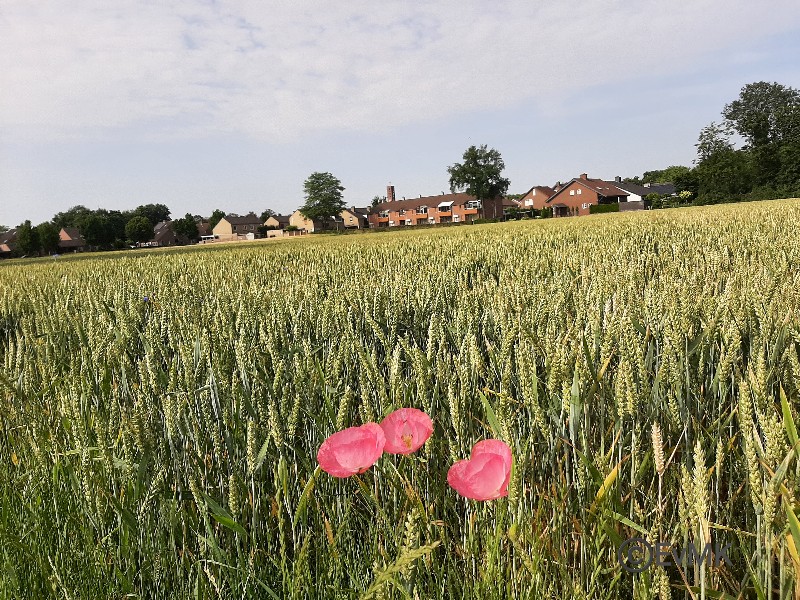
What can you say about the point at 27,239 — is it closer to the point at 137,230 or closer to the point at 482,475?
the point at 137,230

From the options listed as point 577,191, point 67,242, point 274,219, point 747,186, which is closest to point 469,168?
point 577,191

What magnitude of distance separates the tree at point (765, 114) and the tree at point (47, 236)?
252 feet

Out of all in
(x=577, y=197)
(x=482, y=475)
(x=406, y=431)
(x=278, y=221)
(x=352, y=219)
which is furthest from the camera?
(x=278, y=221)

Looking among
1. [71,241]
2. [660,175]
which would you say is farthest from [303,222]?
[660,175]

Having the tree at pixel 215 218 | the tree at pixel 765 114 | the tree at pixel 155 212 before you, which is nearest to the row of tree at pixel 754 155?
the tree at pixel 765 114

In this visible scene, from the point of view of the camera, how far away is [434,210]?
300 feet

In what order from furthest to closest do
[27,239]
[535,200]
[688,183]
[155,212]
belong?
[155,212], [535,200], [688,183], [27,239]

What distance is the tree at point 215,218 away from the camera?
110 meters

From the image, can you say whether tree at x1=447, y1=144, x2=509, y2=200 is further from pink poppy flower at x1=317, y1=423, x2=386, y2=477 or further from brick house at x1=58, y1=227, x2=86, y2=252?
pink poppy flower at x1=317, y1=423, x2=386, y2=477

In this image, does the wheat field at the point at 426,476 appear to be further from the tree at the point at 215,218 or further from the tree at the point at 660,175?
the tree at the point at 660,175

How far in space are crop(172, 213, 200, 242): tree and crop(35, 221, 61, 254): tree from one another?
3503 cm

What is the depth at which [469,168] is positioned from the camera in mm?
73750

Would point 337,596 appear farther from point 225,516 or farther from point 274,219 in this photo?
point 274,219

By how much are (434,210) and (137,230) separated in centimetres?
4483
